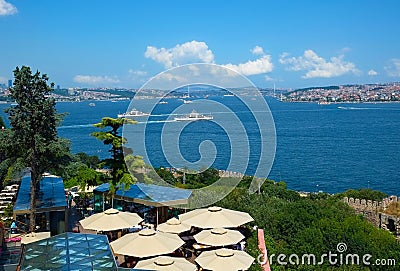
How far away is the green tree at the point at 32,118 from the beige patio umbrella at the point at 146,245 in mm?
2327

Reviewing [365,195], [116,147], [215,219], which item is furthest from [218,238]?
[365,195]

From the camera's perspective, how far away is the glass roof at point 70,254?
203 inches

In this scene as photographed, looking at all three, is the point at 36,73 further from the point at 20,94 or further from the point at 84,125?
the point at 84,125

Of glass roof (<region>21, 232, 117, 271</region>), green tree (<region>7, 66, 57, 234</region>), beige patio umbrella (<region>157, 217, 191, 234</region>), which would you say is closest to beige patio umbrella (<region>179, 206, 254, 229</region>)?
beige patio umbrella (<region>157, 217, 191, 234</region>)

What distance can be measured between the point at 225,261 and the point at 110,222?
289cm

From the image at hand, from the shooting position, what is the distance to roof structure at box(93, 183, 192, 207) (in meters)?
11.3

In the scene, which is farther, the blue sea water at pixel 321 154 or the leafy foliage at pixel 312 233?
the blue sea water at pixel 321 154

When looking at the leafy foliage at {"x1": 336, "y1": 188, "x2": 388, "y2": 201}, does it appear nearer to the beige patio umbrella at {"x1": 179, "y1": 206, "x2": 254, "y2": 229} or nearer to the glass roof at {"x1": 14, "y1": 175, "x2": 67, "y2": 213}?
the beige patio umbrella at {"x1": 179, "y1": 206, "x2": 254, "y2": 229}

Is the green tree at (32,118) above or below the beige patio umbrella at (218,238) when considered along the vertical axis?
above

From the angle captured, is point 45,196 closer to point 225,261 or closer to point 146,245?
point 146,245

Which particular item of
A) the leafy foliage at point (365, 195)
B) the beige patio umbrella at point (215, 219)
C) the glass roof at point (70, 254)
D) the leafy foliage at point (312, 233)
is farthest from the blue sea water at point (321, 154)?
the glass roof at point (70, 254)

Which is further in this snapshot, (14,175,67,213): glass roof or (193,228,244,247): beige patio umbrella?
(14,175,67,213): glass roof

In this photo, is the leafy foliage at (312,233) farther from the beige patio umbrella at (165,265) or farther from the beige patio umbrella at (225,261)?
the beige patio umbrella at (165,265)

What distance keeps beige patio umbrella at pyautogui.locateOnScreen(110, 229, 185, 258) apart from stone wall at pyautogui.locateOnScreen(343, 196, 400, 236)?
1243cm
